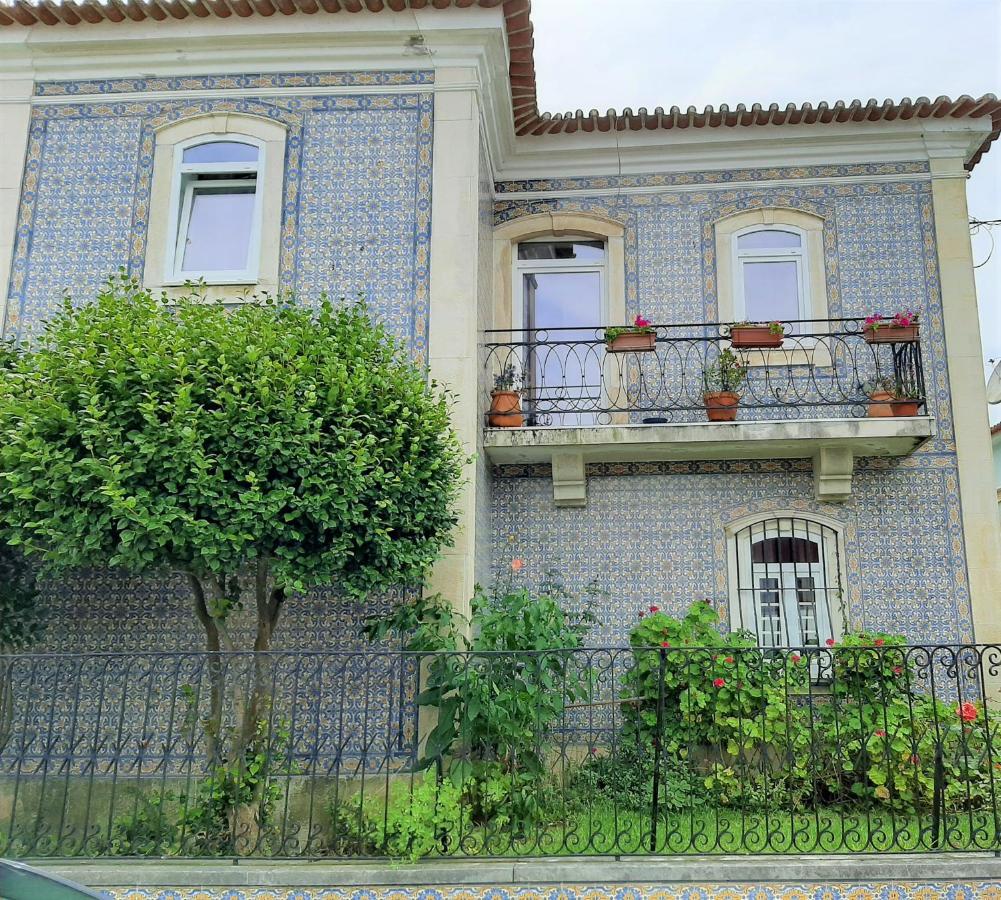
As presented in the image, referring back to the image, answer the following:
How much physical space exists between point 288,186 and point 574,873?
6.27 meters

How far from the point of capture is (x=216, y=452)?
6.27m

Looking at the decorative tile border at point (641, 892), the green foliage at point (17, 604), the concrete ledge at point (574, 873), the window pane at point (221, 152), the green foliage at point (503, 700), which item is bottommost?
the decorative tile border at point (641, 892)

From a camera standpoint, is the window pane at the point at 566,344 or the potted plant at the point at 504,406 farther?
the window pane at the point at 566,344

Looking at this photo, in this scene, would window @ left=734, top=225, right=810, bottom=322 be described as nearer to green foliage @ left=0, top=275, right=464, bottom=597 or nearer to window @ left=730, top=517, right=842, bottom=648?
window @ left=730, top=517, right=842, bottom=648

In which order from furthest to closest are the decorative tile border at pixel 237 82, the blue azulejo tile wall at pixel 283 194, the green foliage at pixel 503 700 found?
1. the decorative tile border at pixel 237 82
2. the blue azulejo tile wall at pixel 283 194
3. the green foliage at pixel 503 700

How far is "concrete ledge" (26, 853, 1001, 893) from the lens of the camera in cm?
525

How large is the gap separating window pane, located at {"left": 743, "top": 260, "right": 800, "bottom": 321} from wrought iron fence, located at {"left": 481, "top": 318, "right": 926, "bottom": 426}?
0.98 ft

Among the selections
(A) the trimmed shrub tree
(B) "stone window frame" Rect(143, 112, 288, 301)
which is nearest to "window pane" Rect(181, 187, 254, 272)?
(B) "stone window frame" Rect(143, 112, 288, 301)

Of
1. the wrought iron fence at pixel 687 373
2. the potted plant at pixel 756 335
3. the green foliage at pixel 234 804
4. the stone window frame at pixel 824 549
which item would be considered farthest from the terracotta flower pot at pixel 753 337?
the green foliage at pixel 234 804

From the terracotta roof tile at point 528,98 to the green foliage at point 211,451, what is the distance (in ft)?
11.5

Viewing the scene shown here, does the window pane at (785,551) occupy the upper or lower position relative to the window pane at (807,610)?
upper

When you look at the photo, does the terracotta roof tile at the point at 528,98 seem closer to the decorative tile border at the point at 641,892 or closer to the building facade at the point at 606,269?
the building facade at the point at 606,269

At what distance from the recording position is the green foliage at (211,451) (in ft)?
19.9

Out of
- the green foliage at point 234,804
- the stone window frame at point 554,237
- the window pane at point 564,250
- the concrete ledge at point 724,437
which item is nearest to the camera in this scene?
the green foliage at point 234,804
